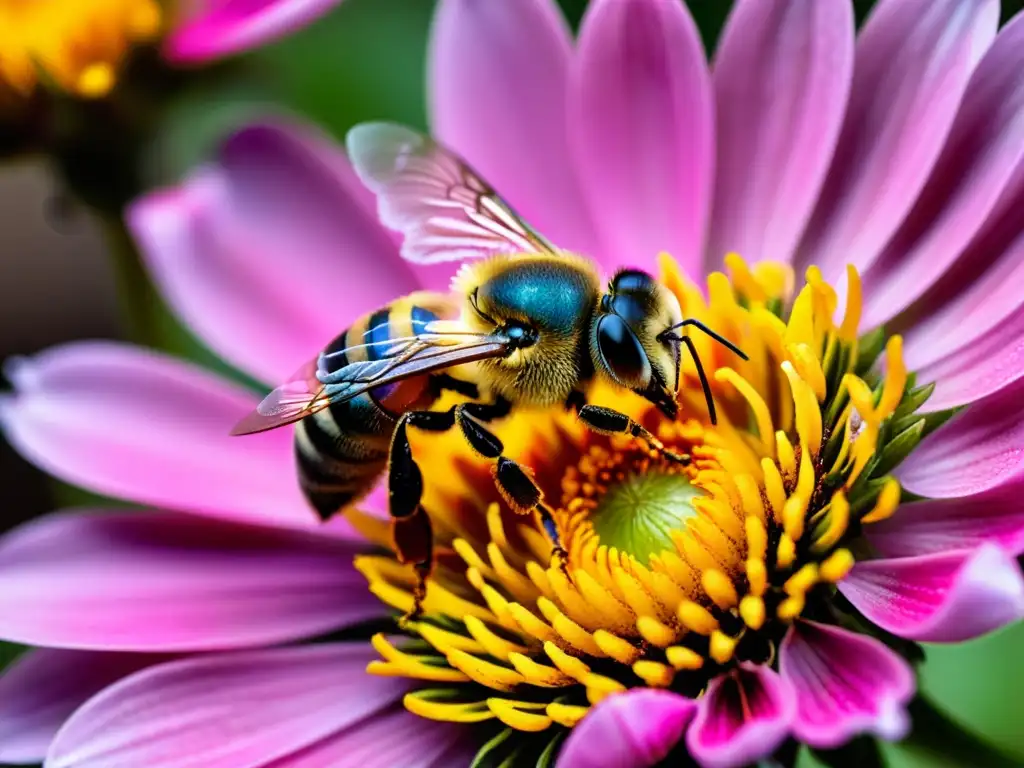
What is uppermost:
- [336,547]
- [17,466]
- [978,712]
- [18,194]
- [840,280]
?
[840,280]

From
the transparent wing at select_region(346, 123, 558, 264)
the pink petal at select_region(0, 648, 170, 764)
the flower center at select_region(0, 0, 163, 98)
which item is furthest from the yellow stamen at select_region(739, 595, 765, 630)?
the flower center at select_region(0, 0, 163, 98)

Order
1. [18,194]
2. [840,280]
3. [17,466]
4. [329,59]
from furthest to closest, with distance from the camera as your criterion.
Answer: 1. [18,194]
2. [17,466]
3. [329,59]
4. [840,280]

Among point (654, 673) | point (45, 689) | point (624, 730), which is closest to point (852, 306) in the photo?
point (654, 673)

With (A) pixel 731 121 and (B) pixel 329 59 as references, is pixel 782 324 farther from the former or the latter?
(B) pixel 329 59

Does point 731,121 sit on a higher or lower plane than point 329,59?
higher

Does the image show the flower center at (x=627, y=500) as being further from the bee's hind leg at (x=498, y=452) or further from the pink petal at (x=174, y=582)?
the pink petal at (x=174, y=582)

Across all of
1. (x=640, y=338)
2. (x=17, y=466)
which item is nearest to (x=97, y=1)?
(x=640, y=338)

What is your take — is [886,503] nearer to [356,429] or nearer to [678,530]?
[678,530]
